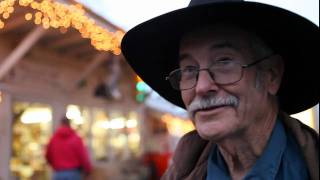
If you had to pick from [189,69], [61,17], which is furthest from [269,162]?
[61,17]

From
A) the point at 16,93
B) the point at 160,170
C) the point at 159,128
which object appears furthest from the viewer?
the point at 159,128

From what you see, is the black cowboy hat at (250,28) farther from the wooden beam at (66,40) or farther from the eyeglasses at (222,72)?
the wooden beam at (66,40)

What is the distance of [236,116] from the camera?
1119 millimetres

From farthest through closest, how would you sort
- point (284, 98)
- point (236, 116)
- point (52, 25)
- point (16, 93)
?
point (16, 93) → point (52, 25) → point (284, 98) → point (236, 116)

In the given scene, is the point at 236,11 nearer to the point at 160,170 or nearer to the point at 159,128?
the point at 160,170

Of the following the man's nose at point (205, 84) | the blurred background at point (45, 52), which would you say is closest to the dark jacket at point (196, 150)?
the man's nose at point (205, 84)

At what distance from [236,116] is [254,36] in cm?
23

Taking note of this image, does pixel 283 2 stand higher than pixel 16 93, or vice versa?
pixel 283 2

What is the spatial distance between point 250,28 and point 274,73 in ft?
0.46

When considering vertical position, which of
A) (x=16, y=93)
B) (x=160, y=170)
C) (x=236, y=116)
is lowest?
(x=160, y=170)

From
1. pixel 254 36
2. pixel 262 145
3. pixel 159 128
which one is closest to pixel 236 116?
pixel 262 145

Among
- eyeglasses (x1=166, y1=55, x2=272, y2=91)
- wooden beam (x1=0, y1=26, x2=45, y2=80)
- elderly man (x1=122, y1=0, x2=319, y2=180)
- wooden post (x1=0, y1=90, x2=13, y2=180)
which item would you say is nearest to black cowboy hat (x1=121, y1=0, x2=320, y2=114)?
elderly man (x1=122, y1=0, x2=319, y2=180)

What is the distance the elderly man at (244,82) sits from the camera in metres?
1.12

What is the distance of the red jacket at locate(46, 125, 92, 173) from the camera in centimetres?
302
